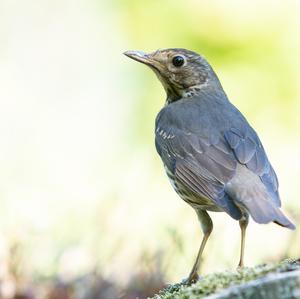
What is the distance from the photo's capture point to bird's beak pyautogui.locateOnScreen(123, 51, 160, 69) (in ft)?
22.0

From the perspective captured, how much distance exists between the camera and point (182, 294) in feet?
13.8

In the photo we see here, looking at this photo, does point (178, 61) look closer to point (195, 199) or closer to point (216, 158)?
point (216, 158)

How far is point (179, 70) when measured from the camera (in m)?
6.91

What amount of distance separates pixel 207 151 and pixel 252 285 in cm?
240

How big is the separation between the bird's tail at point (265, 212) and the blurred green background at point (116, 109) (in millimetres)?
1923

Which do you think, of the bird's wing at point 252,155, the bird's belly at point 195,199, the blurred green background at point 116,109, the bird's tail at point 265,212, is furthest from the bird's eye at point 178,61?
the bird's tail at point 265,212

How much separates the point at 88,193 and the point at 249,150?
377 centimetres

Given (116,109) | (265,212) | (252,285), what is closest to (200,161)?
(265,212)

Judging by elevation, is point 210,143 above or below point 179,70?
below

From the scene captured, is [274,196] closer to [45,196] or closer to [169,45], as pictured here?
[45,196]

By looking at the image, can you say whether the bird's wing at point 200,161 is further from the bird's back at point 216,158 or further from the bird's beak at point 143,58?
the bird's beak at point 143,58

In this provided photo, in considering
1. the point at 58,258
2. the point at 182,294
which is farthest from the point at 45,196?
the point at 182,294

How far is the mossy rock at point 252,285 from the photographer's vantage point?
3562 mm

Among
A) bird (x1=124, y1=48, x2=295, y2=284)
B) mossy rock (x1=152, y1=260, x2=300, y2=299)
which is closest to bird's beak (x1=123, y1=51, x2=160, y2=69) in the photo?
bird (x1=124, y1=48, x2=295, y2=284)
